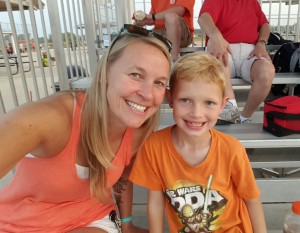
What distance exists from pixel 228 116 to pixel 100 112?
949mm

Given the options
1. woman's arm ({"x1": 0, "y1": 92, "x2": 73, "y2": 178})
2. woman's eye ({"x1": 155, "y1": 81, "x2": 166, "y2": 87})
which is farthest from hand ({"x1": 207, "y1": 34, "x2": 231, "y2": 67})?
woman's arm ({"x1": 0, "y1": 92, "x2": 73, "y2": 178})

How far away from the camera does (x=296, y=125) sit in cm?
149

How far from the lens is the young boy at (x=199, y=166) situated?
1.03 m

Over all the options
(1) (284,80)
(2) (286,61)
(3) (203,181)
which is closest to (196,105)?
(3) (203,181)

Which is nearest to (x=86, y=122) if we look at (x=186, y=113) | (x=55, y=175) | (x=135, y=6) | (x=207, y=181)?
(x=55, y=175)

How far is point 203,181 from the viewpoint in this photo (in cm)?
109

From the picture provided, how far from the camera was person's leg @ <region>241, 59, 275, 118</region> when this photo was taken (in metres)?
1.87

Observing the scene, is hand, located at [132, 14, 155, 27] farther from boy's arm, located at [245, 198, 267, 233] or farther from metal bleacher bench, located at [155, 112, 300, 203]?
boy's arm, located at [245, 198, 267, 233]

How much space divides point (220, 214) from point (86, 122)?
65 centimetres

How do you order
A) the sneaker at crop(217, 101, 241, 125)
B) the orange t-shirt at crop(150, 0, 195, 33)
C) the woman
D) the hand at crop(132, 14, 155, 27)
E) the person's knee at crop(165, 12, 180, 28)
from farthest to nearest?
the hand at crop(132, 14, 155, 27) → the orange t-shirt at crop(150, 0, 195, 33) → the person's knee at crop(165, 12, 180, 28) → the sneaker at crop(217, 101, 241, 125) → the woman

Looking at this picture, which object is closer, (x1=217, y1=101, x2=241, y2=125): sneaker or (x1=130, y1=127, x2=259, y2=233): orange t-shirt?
(x1=130, y1=127, x2=259, y2=233): orange t-shirt

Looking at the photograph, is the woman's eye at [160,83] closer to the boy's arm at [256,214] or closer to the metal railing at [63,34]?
the boy's arm at [256,214]

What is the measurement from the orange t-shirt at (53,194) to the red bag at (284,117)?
2.73ft

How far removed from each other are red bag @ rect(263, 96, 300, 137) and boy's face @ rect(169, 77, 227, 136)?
603 mm
